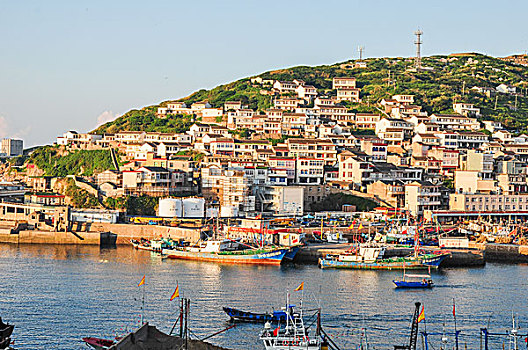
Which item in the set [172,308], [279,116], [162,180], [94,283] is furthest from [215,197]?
[172,308]

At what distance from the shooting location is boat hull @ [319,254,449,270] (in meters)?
47.2

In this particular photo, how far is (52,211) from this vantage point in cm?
6222

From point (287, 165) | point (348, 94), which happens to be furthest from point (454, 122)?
point (287, 165)

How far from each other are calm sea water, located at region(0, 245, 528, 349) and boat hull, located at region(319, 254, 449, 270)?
941 mm

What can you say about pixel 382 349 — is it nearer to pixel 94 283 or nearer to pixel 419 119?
pixel 94 283

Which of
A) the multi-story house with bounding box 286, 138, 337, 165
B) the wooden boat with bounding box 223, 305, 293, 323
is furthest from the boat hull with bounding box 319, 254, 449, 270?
the multi-story house with bounding box 286, 138, 337, 165

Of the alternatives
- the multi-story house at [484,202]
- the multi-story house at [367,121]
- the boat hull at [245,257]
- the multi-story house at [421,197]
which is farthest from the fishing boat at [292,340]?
the multi-story house at [367,121]

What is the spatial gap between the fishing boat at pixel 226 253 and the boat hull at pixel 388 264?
3.13m

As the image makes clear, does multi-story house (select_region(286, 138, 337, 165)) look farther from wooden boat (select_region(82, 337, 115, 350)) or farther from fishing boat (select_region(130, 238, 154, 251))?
wooden boat (select_region(82, 337, 115, 350))

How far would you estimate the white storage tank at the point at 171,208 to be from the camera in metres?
61.2

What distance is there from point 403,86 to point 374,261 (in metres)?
60.5

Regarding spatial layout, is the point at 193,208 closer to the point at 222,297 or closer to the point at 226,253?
the point at 226,253

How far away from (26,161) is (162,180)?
23134mm

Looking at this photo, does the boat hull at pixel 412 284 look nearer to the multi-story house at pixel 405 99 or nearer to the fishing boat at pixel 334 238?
the fishing boat at pixel 334 238
